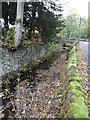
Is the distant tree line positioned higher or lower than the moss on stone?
higher

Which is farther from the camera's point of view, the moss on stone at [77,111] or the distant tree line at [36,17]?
the distant tree line at [36,17]

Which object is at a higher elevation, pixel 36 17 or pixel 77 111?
pixel 36 17

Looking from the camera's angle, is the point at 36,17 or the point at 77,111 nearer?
the point at 77,111

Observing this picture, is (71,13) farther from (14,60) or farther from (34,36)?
(14,60)

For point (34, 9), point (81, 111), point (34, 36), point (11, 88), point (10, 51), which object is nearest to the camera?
point (81, 111)

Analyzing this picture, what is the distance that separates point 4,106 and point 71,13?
123 feet

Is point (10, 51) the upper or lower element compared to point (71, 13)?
lower

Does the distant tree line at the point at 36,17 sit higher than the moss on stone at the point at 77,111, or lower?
higher

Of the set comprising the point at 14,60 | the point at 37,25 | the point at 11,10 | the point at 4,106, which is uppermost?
the point at 11,10

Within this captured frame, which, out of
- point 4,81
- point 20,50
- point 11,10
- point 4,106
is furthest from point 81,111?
point 11,10

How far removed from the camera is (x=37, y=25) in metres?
10.8

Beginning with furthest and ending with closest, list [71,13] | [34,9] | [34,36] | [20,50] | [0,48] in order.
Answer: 1. [71,13]
2. [34,36]
3. [34,9]
4. [20,50]
5. [0,48]

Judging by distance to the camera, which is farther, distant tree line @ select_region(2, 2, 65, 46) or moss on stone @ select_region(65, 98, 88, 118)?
distant tree line @ select_region(2, 2, 65, 46)

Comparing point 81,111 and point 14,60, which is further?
point 14,60
